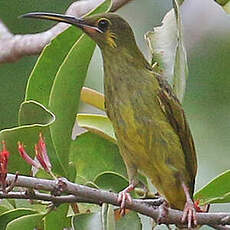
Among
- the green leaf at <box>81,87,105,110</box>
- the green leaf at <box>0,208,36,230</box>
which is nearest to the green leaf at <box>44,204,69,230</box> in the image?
the green leaf at <box>0,208,36,230</box>

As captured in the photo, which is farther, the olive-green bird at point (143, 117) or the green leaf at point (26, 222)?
the olive-green bird at point (143, 117)

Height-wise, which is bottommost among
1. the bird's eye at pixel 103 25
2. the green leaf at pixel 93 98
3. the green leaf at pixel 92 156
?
the green leaf at pixel 92 156

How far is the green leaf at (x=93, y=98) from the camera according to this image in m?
2.18

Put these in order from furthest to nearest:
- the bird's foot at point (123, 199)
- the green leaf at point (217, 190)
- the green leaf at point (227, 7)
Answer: the green leaf at point (227, 7)
the green leaf at point (217, 190)
the bird's foot at point (123, 199)

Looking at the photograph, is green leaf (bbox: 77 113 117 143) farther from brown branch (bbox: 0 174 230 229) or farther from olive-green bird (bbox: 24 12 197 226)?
brown branch (bbox: 0 174 230 229)

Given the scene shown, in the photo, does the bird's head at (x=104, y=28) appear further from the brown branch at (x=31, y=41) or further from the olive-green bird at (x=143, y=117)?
the brown branch at (x=31, y=41)

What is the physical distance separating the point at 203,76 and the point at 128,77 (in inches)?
20.7

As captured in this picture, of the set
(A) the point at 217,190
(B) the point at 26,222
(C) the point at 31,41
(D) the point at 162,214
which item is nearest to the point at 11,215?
(B) the point at 26,222

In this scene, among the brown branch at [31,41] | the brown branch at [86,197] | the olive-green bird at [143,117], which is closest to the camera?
the brown branch at [86,197]

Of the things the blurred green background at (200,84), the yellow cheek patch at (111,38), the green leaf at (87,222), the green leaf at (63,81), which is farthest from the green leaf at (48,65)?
the green leaf at (87,222)

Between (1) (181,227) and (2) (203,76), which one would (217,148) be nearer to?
(2) (203,76)

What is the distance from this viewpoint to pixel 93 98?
221 cm

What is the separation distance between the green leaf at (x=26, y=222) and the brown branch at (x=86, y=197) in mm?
107

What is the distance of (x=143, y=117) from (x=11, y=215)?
40cm
